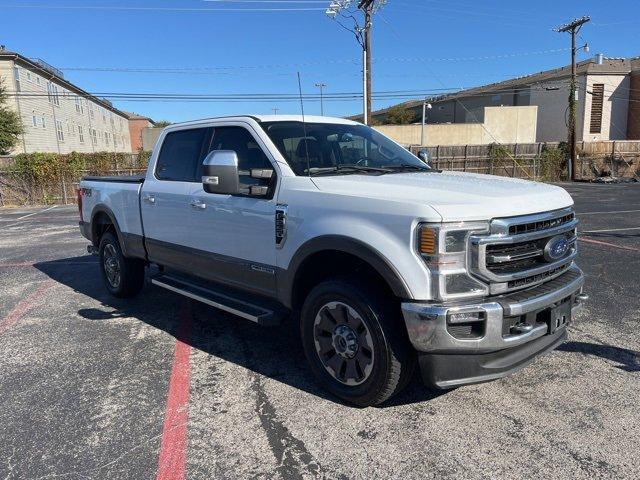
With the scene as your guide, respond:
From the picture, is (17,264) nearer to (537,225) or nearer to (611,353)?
(537,225)

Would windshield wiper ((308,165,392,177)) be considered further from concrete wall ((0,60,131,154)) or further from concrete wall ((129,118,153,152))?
concrete wall ((129,118,153,152))

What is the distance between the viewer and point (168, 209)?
5.11m

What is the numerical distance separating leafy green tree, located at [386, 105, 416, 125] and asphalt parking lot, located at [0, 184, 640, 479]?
61.3 metres

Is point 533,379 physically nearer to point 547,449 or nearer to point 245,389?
point 547,449

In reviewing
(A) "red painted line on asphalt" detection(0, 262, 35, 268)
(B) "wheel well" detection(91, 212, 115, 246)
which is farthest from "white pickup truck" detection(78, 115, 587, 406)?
(A) "red painted line on asphalt" detection(0, 262, 35, 268)

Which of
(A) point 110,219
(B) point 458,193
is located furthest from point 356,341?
(A) point 110,219

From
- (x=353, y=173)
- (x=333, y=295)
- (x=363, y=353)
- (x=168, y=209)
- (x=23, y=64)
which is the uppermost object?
(x=23, y=64)

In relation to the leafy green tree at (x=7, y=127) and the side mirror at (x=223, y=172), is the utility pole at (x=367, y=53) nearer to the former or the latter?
the side mirror at (x=223, y=172)

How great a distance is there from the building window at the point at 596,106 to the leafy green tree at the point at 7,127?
153 ft

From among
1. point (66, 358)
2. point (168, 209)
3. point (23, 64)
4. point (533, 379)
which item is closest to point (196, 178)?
point (168, 209)

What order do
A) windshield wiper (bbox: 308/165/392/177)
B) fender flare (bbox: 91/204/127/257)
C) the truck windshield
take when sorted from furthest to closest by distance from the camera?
fender flare (bbox: 91/204/127/257) → the truck windshield → windshield wiper (bbox: 308/165/392/177)

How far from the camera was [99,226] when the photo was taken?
6891 millimetres

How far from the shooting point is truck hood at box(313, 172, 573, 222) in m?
3.02

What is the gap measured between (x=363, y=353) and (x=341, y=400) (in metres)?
0.47
